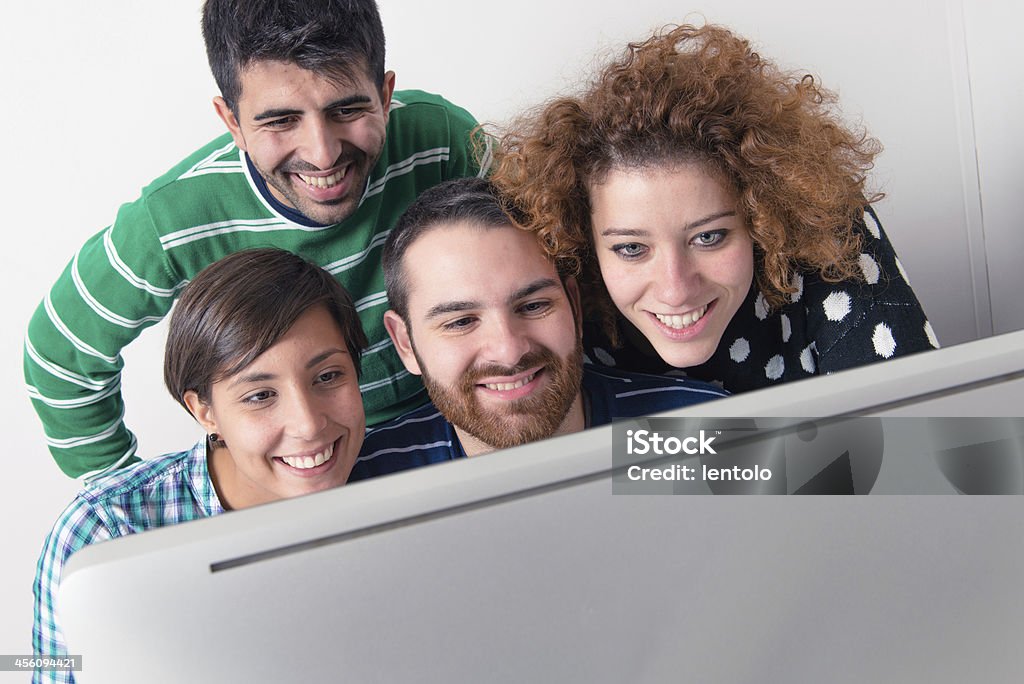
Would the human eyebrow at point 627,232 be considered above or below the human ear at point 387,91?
below

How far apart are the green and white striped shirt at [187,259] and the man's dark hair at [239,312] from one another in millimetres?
144

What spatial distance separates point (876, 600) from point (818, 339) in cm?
81

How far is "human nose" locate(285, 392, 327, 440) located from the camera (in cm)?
108

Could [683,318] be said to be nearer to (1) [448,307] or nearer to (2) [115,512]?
(1) [448,307]

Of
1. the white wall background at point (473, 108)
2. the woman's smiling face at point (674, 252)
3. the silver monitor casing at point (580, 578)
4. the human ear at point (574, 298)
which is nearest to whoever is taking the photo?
the silver monitor casing at point (580, 578)

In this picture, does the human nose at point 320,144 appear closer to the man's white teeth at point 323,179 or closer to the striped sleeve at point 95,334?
the man's white teeth at point 323,179

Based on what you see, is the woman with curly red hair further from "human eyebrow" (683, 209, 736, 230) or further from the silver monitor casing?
the silver monitor casing

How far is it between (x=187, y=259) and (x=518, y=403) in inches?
19.9

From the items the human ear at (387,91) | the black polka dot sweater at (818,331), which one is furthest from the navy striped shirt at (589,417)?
the human ear at (387,91)

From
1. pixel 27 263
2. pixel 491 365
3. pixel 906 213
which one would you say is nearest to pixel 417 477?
pixel 491 365

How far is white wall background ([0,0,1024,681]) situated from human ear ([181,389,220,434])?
0.27 m

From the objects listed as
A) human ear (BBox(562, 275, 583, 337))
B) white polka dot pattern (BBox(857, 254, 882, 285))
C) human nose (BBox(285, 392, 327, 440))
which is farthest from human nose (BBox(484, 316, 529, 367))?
white polka dot pattern (BBox(857, 254, 882, 285))

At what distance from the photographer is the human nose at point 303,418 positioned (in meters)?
1.08

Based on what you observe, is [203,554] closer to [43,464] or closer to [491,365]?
[491,365]
